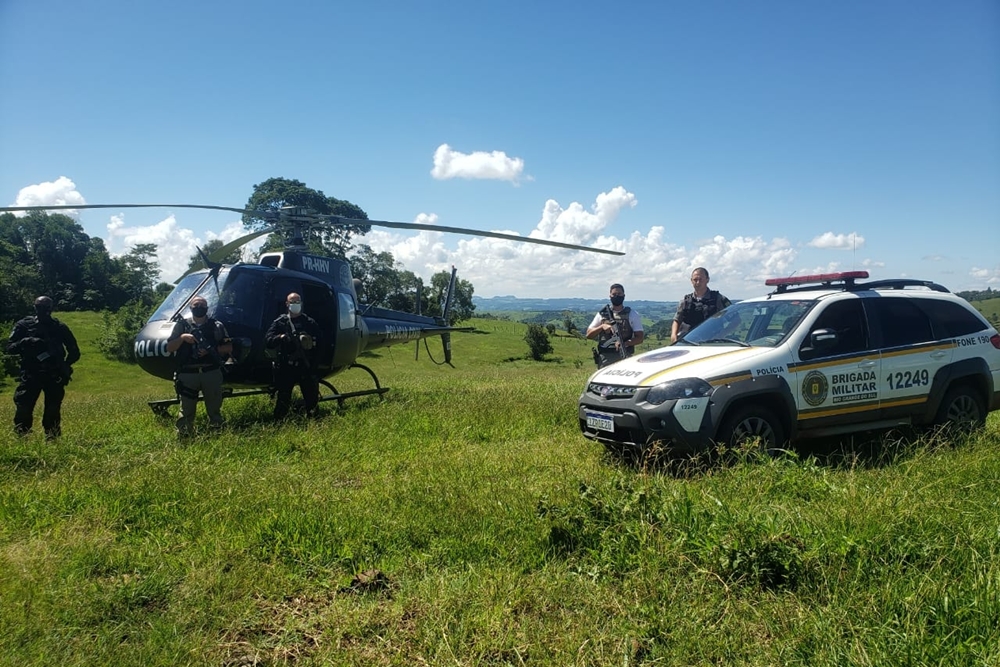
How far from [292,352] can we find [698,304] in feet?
17.5

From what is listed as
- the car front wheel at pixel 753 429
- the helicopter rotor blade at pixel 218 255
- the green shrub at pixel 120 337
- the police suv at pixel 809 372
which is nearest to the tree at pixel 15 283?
the green shrub at pixel 120 337

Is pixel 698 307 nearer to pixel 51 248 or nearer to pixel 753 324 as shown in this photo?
pixel 753 324

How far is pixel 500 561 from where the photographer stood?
11.9ft

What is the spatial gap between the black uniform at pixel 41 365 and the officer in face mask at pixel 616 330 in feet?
21.3

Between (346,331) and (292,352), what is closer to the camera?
(292,352)

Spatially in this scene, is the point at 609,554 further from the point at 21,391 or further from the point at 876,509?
the point at 21,391

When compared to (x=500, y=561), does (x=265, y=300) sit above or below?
above

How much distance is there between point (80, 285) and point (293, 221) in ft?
205

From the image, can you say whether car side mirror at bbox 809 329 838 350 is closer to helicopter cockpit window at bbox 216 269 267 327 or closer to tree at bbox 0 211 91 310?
helicopter cockpit window at bbox 216 269 267 327

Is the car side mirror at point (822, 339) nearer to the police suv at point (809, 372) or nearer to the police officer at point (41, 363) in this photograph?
the police suv at point (809, 372)

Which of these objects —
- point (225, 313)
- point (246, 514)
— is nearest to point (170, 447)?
point (225, 313)

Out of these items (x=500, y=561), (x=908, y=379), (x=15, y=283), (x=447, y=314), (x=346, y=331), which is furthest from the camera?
(x=15, y=283)

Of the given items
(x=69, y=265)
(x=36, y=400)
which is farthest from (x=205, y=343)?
(x=69, y=265)

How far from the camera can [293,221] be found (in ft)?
31.2
